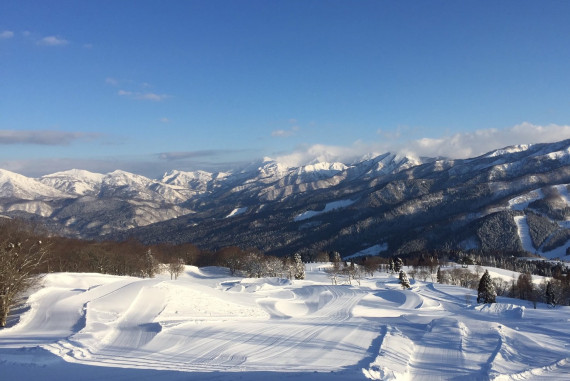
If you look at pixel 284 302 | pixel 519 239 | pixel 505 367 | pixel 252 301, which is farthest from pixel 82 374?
pixel 519 239

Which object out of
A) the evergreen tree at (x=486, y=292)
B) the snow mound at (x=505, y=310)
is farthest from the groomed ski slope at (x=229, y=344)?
the evergreen tree at (x=486, y=292)

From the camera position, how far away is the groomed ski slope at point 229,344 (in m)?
15.8

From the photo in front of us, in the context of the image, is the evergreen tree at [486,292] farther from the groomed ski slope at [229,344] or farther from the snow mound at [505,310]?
the groomed ski slope at [229,344]

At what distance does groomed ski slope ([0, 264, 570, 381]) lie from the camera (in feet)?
51.7

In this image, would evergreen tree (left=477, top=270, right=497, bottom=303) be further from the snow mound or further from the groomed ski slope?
the groomed ski slope

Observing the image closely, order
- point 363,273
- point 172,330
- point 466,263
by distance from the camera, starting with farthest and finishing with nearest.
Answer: point 466,263
point 363,273
point 172,330

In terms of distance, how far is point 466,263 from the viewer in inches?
5182

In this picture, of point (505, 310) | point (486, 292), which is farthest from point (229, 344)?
point (486, 292)

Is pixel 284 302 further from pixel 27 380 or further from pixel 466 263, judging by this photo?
pixel 466 263

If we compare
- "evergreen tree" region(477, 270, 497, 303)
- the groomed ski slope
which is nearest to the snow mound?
the groomed ski slope

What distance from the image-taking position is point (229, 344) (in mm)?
19797

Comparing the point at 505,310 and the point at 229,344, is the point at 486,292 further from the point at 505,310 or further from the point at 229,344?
the point at 229,344

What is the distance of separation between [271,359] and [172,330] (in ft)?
24.3

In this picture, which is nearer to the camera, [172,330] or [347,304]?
[172,330]
